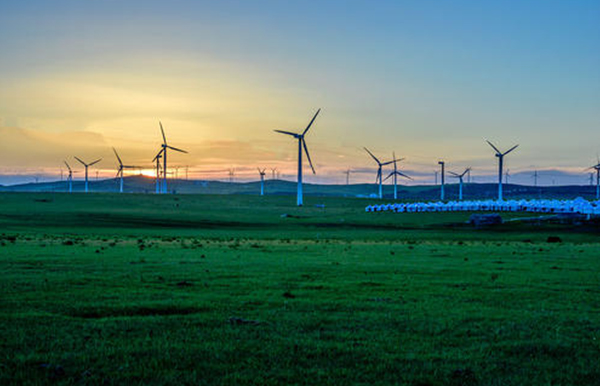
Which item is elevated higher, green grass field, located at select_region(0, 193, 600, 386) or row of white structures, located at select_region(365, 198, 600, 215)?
row of white structures, located at select_region(365, 198, 600, 215)

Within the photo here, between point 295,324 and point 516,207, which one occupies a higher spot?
point 516,207

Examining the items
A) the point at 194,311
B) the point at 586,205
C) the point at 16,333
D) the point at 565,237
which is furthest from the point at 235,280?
the point at 586,205

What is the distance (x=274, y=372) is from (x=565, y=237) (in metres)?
67.9

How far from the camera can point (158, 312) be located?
16.7m

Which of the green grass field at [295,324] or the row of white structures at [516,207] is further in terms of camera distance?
the row of white structures at [516,207]

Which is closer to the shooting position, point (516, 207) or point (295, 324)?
point (295, 324)

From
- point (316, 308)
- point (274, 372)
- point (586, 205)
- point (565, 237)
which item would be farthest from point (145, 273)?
point (586, 205)

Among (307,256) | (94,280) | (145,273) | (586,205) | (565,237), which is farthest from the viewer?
(586,205)

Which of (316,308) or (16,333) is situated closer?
(16,333)

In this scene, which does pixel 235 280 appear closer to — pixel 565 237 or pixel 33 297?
pixel 33 297

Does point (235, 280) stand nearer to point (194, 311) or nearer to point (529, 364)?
point (194, 311)

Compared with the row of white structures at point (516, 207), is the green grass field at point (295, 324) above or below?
below

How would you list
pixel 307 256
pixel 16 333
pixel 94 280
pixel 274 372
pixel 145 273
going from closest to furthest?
pixel 274 372
pixel 16 333
pixel 94 280
pixel 145 273
pixel 307 256

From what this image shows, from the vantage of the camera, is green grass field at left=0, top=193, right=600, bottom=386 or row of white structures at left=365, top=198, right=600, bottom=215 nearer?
green grass field at left=0, top=193, right=600, bottom=386
